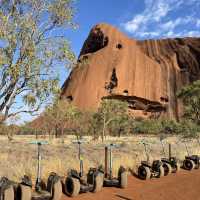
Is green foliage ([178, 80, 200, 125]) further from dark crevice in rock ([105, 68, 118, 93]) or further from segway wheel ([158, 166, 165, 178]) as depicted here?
dark crevice in rock ([105, 68, 118, 93])

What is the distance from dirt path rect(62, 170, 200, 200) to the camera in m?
11.8

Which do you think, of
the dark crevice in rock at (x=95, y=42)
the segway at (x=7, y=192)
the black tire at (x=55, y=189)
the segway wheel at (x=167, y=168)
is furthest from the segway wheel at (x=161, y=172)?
the dark crevice in rock at (x=95, y=42)

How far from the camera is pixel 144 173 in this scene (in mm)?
15531

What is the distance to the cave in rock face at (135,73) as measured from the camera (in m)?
126

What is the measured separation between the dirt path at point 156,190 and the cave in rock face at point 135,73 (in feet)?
337

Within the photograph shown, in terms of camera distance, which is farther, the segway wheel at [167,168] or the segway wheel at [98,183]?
the segway wheel at [167,168]

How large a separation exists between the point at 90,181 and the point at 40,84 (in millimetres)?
3581

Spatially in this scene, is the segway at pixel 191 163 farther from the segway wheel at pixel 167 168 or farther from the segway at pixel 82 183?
the segway at pixel 82 183

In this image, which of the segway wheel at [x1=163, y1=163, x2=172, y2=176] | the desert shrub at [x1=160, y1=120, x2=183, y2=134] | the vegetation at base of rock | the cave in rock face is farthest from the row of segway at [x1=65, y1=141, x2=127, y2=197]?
the cave in rock face

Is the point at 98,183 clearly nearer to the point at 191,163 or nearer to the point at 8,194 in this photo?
the point at 8,194

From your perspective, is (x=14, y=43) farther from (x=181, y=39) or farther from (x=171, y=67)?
(x=181, y=39)

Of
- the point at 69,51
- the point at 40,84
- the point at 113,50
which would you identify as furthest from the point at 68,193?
the point at 113,50

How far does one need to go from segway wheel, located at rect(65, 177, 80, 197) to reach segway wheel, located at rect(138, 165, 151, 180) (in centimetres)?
459

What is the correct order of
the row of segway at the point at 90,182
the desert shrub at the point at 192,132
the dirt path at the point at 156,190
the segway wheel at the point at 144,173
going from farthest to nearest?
the desert shrub at the point at 192,132 → the segway wheel at the point at 144,173 → the dirt path at the point at 156,190 → the row of segway at the point at 90,182
